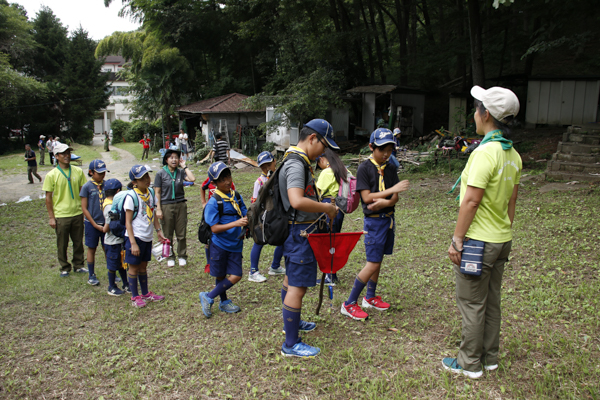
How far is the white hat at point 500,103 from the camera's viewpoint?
2842 millimetres

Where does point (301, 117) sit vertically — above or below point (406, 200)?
above

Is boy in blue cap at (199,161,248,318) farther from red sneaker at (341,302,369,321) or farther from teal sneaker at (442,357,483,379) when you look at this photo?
teal sneaker at (442,357,483,379)

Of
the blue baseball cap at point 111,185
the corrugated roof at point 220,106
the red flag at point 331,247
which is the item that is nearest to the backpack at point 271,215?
the red flag at point 331,247

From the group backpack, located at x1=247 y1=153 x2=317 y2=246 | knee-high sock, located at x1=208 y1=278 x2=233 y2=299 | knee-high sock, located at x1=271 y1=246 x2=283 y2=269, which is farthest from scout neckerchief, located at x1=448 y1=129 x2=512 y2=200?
knee-high sock, located at x1=271 y1=246 x2=283 y2=269

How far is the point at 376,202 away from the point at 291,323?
1411 millimetres

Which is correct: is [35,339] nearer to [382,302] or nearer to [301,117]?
[382,302]

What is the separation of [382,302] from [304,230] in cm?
163

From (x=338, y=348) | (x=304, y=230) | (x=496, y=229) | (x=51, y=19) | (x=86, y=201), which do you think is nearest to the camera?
(x=496, y=229)

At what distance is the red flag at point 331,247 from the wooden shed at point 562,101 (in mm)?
16045

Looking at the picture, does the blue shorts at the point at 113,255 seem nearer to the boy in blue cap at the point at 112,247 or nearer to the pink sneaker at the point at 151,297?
the boy in blue cap at the point at 112,247

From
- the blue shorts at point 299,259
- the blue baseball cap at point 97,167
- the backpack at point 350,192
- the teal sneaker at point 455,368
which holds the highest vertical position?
the blue baseball cap at point 97,167

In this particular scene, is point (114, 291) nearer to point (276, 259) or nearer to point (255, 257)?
point (255, 257)

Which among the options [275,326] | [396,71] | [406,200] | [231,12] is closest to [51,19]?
[231,12]

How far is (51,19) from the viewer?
3909 cm
